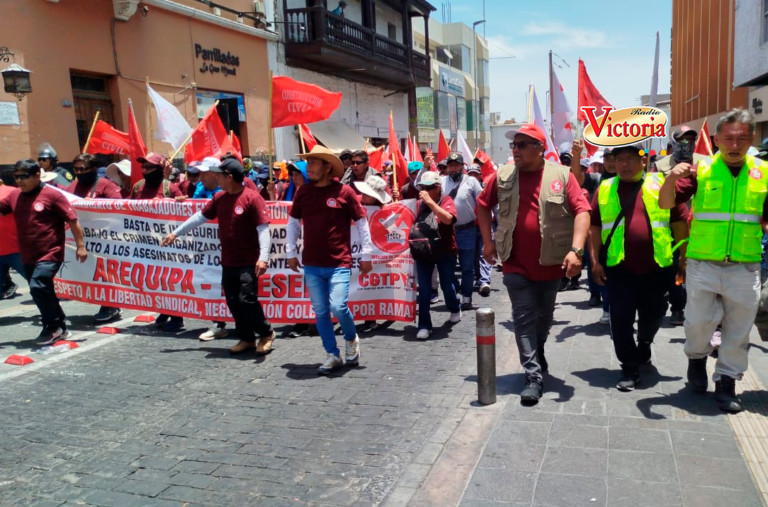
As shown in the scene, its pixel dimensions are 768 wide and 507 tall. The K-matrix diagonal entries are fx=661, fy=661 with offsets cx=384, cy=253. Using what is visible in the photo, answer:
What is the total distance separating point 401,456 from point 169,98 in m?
14.5

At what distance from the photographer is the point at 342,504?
341 centimetres

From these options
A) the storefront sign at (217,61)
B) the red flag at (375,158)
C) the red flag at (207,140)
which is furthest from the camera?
the storefront sign at (217,61)

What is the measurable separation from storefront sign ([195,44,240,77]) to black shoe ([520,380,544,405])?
50.2 feet

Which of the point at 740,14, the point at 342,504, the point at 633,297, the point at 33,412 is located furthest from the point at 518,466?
the point at 740,14

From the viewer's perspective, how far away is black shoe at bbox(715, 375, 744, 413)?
428 cm

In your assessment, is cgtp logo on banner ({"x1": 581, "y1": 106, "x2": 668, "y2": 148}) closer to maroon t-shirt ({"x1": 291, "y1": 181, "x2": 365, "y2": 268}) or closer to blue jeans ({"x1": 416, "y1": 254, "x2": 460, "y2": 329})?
maroon t-shirt ({"x1": 291, "y1": 181, "x2": 365, "y2": 268})

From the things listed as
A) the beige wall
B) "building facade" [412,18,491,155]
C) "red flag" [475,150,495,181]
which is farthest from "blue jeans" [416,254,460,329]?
"building facade" [412,18,491,155]

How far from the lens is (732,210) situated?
13.7 ft

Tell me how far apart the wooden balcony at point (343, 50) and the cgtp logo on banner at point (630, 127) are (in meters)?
16.9

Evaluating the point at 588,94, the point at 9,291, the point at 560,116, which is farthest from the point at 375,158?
the point at 9,291

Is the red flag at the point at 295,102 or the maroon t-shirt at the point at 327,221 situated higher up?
the red flag at the point at 295,102

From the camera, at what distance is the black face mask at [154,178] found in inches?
301

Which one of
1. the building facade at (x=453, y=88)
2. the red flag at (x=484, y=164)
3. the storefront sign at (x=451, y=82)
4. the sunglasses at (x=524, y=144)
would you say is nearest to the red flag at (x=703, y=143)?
the red flag at (x=484, y=164)

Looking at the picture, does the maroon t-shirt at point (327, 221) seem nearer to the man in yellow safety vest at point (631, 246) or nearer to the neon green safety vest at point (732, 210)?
the man in yellow safety vest at point (631, 246)
